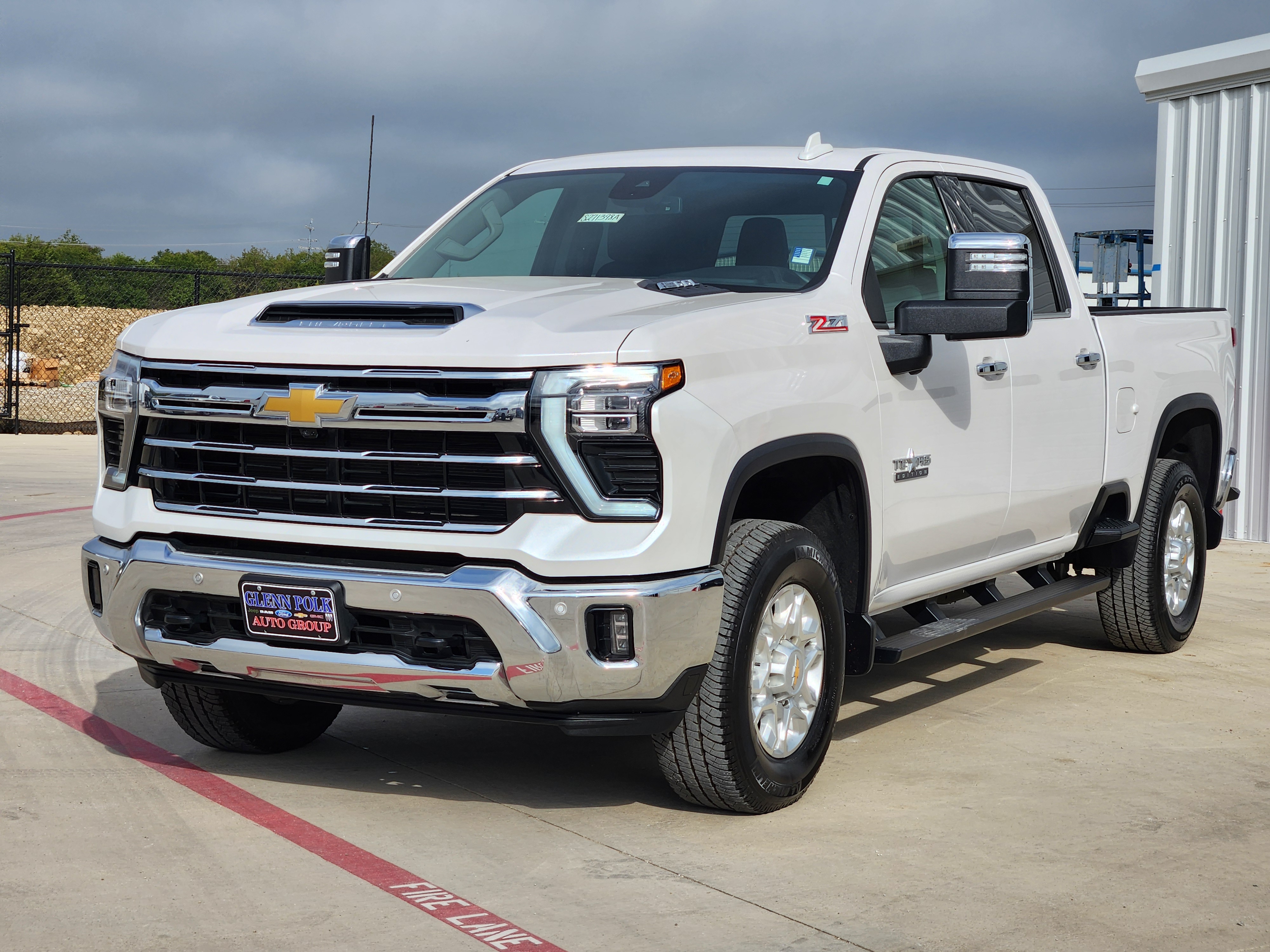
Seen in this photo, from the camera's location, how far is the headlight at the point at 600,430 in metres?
3.99

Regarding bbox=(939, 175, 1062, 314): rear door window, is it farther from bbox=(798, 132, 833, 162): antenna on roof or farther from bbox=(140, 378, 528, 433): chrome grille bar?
bbox=(140, 378, 528, 433): chrome grille bar

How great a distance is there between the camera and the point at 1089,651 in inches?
297

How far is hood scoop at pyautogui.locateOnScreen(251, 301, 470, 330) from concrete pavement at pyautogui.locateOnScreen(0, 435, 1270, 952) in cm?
147

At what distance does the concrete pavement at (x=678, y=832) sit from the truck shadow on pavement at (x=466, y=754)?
16 mm

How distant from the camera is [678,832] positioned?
4.50 metres

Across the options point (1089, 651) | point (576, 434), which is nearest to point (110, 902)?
point (576, 434)

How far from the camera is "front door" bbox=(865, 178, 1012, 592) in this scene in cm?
512

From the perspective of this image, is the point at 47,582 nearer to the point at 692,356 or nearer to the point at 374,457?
the point at 374,457

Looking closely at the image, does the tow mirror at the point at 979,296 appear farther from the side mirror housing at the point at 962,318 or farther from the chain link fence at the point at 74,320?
the chain link fence at the point at 74,320

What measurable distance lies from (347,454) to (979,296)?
212 centimetres

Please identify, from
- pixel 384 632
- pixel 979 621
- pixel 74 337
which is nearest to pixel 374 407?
pixel 384 632

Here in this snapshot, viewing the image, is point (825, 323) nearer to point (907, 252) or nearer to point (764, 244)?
point (764, 244)

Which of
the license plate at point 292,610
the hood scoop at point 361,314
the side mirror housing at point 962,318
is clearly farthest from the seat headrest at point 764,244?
the license plate at point 292,610

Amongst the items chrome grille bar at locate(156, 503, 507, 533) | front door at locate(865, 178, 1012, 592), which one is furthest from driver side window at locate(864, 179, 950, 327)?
chrome grille bar at locate(156, 503, 507, 533)
